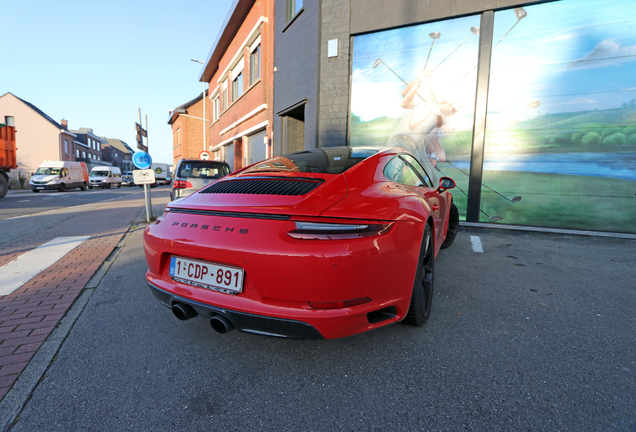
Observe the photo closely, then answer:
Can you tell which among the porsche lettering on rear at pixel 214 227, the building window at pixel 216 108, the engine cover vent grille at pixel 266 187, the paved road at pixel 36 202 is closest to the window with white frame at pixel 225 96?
the building window at pixel 216 108

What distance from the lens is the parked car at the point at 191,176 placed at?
7746mm

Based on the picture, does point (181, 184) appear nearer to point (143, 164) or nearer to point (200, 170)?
point (200, 170)

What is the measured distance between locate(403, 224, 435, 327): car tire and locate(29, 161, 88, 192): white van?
25931mm

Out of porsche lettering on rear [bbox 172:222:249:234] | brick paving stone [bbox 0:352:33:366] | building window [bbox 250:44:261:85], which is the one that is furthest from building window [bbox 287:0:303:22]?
brick paving stone [bbox 0:352:33:366]

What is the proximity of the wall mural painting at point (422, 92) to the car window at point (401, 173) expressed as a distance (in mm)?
4601

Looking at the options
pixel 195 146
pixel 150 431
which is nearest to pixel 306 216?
pixel 150 431

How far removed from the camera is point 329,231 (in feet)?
5.67

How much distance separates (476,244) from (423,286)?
3409 mm

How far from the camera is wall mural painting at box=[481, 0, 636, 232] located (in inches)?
233

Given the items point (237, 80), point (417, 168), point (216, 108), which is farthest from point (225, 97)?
point (417, 168)

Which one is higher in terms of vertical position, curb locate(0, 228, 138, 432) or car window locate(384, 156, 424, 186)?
car window locate(384, 156, 424, 186)

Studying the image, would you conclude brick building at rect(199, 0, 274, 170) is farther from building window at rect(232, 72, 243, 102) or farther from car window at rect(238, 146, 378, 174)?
car window at rect(238, 146, 378, 174)

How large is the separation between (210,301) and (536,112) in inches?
276

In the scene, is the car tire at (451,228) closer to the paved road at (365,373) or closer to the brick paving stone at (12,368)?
the paved road at (365,373)
